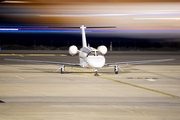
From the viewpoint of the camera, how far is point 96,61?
2438cm

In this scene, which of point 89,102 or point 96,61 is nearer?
point 89,102

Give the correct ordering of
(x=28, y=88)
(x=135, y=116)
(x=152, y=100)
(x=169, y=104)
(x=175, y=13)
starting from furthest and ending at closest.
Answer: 1. (x=175, y=13)
2. (x=28, y=88)
3. (x=152, y=100)
4. (x=169, y=104)
5. (x=135, y=116)

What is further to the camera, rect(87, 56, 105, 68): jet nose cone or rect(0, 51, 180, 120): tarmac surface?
rect(87, 56, 105, 68): jet nose cone

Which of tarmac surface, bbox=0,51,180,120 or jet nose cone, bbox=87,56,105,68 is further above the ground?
jet nose cone, bbox=87,56,105,68

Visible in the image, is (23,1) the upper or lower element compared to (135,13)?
upper

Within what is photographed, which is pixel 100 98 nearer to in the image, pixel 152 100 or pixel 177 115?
pixel 152 100

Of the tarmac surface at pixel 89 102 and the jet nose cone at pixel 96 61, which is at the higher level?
the jet nose cone at pixel 96 61

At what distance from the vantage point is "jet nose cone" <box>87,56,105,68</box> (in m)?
24.3

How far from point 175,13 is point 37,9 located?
3142 cm

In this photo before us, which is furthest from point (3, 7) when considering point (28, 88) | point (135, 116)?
point (135, 116)

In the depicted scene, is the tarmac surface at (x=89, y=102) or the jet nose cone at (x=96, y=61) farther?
the jet nose cone at (x=96, y=61)

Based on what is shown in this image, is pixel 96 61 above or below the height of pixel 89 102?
above

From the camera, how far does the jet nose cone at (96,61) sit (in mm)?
24269

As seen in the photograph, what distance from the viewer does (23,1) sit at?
69.0 meters
